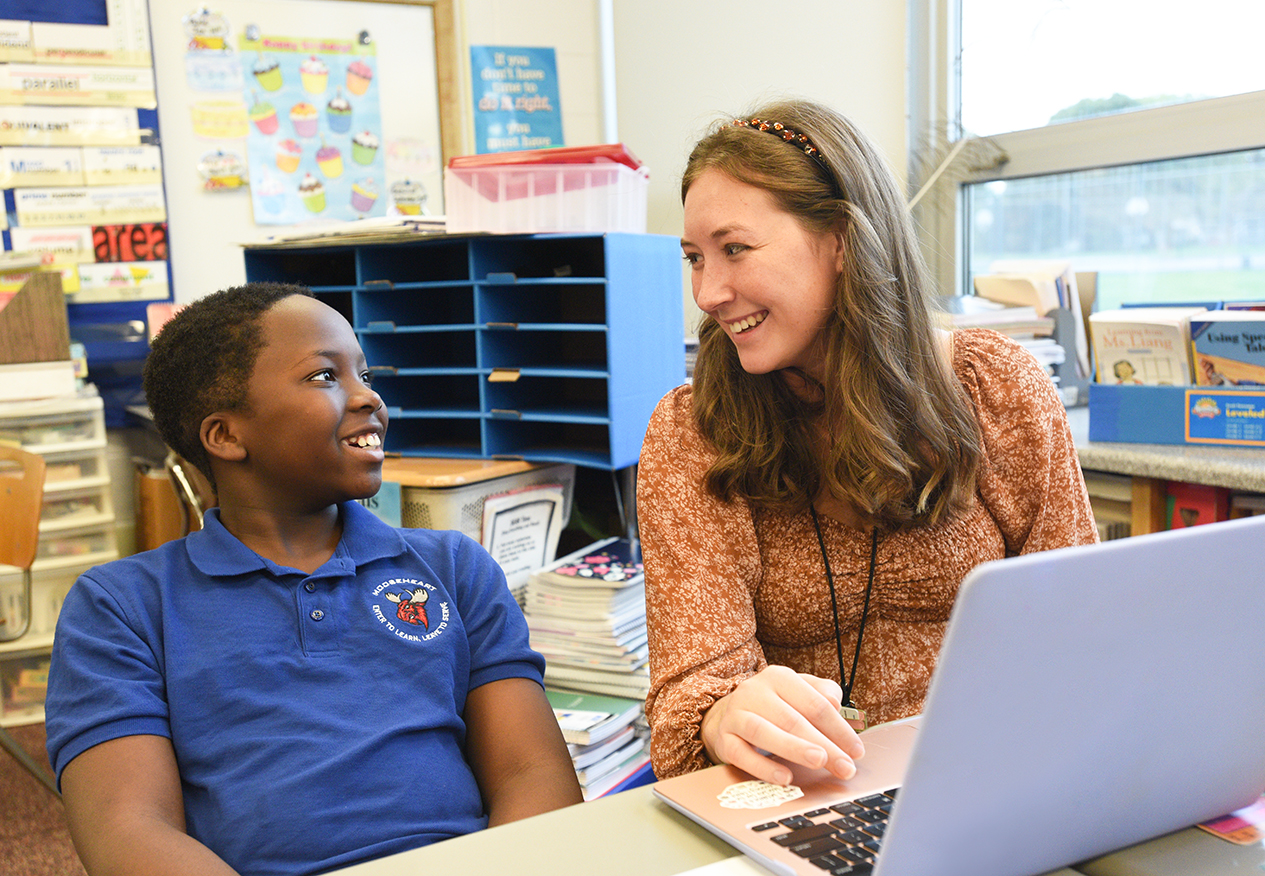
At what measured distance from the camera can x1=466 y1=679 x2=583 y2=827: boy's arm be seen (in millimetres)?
911

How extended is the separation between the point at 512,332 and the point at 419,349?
0.24 meters

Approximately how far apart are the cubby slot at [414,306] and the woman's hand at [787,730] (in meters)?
1.24

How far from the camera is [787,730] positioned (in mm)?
666

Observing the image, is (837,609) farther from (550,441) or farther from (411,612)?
(550,441)

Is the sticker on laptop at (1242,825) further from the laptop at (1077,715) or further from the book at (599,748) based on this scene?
the book at (599,748)

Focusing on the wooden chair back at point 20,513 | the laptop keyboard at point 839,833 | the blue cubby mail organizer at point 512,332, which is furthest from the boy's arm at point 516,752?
the wooden chair back at point 20,513

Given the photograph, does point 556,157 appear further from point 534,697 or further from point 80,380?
point 80,380

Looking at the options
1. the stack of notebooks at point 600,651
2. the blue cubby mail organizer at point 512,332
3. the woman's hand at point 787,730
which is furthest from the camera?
the blue cubby mail organizer at point 512,332

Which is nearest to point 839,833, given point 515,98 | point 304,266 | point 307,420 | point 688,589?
point 688,589

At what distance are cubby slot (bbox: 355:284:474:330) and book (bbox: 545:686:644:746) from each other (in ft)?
2.26

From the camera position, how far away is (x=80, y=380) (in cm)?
270

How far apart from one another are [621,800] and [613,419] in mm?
1096

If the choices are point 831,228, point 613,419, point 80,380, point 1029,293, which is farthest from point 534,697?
point 80,380

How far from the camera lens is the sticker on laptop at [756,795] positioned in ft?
2.03
